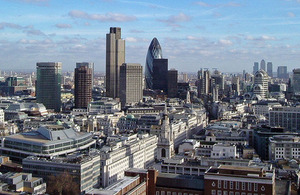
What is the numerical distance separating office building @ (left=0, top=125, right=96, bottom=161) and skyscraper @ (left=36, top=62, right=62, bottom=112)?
88620 millimetres

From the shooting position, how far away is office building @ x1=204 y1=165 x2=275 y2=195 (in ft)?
139

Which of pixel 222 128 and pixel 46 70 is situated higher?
pixel 46 70

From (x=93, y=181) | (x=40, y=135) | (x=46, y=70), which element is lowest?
(x=93, y=181)

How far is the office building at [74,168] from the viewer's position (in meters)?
52.9

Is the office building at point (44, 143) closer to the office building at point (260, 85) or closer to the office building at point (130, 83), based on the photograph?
the office building at point (130, 83)

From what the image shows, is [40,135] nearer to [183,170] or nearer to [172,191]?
[183,170]

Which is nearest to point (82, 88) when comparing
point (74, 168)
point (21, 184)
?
point (74, 168)

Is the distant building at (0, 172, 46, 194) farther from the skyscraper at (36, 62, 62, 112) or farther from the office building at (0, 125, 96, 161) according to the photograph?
the skyscraper at (36, 62, 62, 112)

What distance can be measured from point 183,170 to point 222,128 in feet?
122

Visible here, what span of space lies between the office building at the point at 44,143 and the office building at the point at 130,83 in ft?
347

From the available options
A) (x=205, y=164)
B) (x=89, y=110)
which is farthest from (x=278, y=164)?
(x=89, y=110)

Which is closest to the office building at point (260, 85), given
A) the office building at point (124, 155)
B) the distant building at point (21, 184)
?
the office building at point (124, 155)

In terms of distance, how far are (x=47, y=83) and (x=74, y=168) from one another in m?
107

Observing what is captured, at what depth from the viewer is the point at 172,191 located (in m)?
45.2
